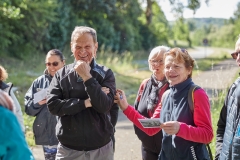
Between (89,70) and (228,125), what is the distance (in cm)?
123

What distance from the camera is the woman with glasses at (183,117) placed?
3078 millimetres

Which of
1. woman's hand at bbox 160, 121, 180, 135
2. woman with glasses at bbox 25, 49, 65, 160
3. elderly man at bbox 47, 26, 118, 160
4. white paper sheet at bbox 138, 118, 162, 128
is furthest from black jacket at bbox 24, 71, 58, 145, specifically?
woman's hand at bbox 160, 121, 180, 135

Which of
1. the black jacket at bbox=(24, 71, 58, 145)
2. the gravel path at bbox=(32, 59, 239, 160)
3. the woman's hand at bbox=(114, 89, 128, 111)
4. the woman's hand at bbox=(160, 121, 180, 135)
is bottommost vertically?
the gravel path at bbox=(32, 59, 239, 160)

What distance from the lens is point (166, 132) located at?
3.12 meters

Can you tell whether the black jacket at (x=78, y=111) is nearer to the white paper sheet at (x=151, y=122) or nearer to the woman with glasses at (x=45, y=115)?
the white paper sheet at (x=151, y=122)

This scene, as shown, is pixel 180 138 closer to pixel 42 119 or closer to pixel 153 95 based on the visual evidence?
pixel 153 95

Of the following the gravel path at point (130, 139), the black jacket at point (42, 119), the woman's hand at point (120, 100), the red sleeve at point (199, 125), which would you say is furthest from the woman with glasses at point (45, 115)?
the red sleeve at point (199, 125)

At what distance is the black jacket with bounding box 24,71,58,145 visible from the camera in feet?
15.8

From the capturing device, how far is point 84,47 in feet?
11.8

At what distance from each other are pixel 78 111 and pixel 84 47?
61 centimetres

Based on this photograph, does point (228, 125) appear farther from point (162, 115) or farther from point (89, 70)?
point (89, 70)

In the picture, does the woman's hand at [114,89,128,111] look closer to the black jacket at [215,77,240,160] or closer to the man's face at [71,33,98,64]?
the man's face at [71,33,98,64]

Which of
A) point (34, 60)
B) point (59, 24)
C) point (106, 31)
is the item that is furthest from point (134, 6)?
point (34, 60)

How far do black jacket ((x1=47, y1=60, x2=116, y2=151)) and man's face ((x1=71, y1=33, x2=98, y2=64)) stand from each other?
0.11m
